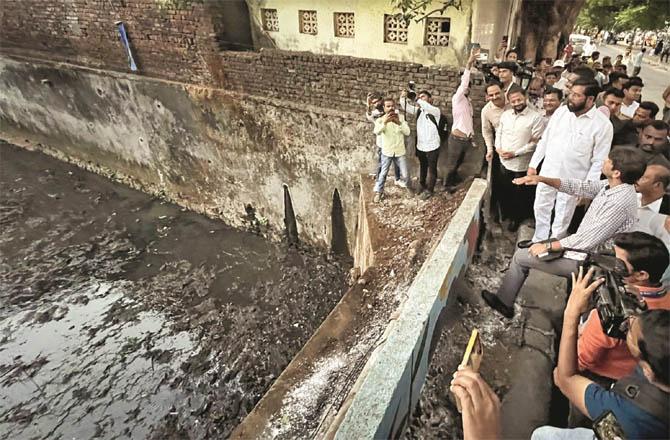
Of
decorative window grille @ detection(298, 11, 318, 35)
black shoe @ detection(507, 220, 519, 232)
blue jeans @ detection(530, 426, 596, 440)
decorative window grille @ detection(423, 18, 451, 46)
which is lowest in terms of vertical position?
black shoe @ detection(507, 220, 519, 232)

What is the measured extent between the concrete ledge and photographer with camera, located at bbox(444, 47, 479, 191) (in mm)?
1821

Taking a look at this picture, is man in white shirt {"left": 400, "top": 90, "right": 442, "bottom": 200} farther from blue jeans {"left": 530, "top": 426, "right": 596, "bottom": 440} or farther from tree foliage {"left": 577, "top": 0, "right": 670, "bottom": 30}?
tree foliage {"left": 577, "top": 0, "right": 670, "bottom": 30}

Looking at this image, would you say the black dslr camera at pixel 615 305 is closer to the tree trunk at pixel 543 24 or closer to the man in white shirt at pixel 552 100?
the man in white shirt at pixel 552 100

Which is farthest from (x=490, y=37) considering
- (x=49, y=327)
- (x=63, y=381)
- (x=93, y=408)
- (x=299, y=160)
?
(x=49, y=327)

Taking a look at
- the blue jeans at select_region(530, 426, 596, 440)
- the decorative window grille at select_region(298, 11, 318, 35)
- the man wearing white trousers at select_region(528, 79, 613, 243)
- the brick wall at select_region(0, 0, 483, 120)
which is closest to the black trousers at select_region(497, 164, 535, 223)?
the man wearing white trousers at select_region(528, 79, 613, 243)

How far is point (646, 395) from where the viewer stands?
127 cm

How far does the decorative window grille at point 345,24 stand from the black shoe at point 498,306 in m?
5.35

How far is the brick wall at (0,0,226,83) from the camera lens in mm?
6961

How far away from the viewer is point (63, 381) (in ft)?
18.0

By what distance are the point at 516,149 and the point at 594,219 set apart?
5.09ft

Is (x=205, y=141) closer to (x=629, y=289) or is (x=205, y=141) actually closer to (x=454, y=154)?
(x=454, y=154)

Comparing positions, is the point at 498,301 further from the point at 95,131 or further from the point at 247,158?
the point at 95,131

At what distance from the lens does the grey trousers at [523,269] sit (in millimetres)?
2613

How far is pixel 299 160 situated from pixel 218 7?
10.2ft
